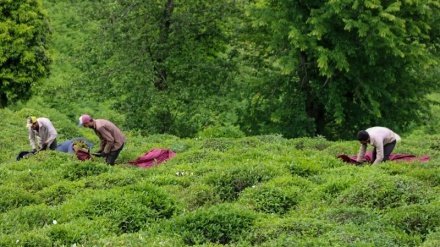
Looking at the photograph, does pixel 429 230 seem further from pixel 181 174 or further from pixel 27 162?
pixel 27 162

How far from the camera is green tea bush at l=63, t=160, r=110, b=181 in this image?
13211 millimetres

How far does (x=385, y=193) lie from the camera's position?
10367 mm

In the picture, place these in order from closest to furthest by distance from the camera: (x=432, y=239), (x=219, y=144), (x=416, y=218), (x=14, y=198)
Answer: (x=432, y=239)
(x=416, y=218)
(x=14, y=198)
(x=219, y=144)

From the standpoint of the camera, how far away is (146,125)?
23703 mm

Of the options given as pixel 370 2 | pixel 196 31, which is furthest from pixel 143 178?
pixel 196 31

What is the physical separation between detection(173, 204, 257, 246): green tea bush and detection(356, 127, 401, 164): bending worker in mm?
4977

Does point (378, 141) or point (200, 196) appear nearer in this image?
point (200, 196)

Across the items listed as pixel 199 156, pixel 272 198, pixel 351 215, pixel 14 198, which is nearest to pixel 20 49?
pixel 199 156

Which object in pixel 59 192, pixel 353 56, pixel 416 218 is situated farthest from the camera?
pixel 353 56

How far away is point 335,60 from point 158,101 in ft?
21.5

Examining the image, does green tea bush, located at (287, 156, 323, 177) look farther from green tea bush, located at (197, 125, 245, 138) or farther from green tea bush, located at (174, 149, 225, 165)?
green tea bush, located at (197, 125, 245, 138)

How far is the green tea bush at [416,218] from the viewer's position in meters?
9.07

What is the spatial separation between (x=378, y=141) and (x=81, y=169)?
657cm

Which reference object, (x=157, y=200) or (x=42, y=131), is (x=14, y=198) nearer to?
(x=157, y=200)
